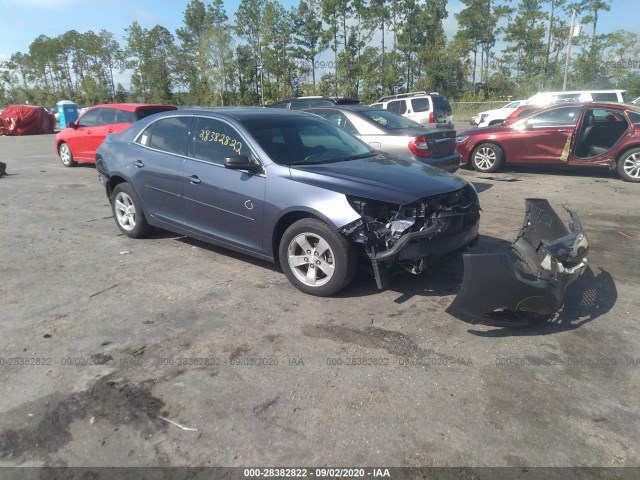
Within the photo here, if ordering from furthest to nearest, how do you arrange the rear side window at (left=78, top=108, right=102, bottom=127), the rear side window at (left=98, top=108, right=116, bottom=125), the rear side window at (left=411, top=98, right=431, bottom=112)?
the rear side window at (left=411, top=98, right=431, bottom=112) < the rear side window at (left=78, top=108, right=102, bottom=127) < the rear side window at (left=98, top=108, right=116, bottom=125)

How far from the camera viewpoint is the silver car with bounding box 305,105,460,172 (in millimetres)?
7970

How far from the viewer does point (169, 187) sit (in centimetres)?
541

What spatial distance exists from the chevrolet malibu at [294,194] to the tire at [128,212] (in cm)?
3

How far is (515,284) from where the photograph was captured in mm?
3490

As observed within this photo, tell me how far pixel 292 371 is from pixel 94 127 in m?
11.1

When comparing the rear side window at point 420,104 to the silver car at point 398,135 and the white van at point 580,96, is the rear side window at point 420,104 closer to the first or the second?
the white van at point 580,96

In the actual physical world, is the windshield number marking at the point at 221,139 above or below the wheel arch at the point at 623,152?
above

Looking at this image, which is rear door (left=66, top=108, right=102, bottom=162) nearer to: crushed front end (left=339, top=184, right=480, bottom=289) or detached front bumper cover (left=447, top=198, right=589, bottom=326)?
crushed front end (left=339, top=184, right=480, bottom=289)

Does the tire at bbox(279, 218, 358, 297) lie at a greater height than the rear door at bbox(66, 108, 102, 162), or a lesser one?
lesser

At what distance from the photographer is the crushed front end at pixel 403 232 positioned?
3.98m

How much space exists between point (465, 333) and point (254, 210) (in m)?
2.23

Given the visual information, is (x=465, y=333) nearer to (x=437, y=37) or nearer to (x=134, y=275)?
(x=134, y=275)

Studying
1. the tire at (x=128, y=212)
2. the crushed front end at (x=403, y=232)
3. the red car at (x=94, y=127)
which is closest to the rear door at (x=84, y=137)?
the red car at (x=94, y=127)

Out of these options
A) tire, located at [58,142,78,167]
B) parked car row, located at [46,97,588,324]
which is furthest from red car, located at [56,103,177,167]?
parked car row, located at [46,97,588,324]
